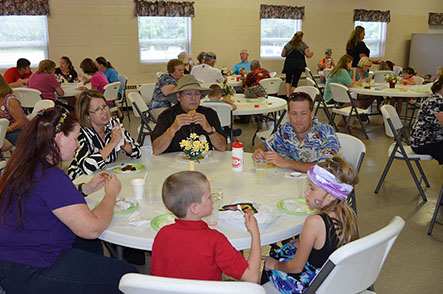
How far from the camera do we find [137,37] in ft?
30.9

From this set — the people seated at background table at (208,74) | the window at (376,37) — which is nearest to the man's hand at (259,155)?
the people seated at background table at (208,74)

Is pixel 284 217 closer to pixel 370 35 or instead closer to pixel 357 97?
pixel 357 97

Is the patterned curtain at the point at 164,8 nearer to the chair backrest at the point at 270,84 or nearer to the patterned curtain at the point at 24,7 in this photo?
the patterned curtain at the point at 24,7

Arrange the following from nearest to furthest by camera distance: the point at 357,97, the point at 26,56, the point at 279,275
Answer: the point at 279,275, the point at 357,97, the point at 26,56

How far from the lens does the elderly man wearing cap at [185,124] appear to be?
3.00 metres

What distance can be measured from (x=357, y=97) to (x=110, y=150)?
559cm

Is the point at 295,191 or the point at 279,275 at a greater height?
the point at 295,191

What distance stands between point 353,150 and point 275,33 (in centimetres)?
885

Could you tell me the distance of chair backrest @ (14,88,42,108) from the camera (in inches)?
238

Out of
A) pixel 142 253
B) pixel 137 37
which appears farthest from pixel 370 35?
pixel 142 253

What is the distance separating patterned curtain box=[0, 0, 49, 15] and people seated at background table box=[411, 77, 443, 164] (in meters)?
7.26

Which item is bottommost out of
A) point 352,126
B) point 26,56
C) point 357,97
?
point 352,126

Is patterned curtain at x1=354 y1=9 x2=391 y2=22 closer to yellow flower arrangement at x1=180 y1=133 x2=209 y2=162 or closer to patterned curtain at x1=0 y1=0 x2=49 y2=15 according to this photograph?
patterned curtain at x1=0 y1=0 x2=49 y2=15

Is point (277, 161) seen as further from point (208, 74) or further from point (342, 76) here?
point (342, 76)
